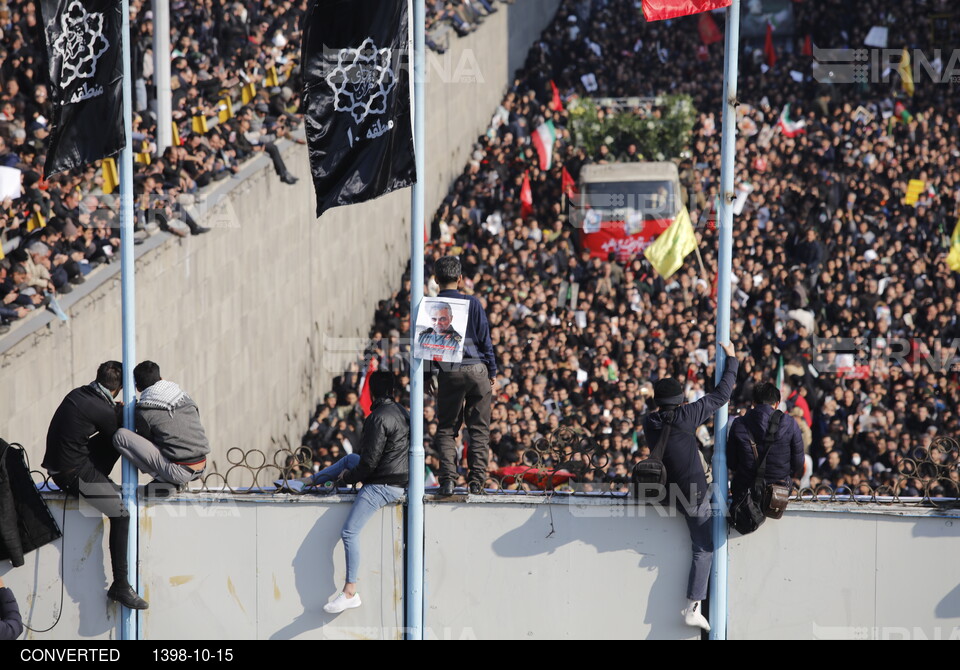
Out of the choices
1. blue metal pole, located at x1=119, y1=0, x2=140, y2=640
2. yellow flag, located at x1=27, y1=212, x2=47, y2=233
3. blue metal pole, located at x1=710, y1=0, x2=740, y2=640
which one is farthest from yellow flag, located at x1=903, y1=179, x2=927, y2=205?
blue metal pole, located at x1=119, y1=0, x2=140, y2=640

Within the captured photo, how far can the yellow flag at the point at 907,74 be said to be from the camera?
32500mm

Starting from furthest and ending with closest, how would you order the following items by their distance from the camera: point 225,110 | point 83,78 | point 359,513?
point 225,110
point 83,78
point 359,513

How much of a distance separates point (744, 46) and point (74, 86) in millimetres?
29443

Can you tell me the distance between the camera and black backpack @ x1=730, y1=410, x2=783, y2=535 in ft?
35.1

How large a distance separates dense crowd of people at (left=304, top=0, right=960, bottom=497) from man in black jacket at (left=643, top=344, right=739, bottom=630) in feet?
2.15

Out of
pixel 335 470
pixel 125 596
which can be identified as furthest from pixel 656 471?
pixel 125 596

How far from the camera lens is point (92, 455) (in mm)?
11289

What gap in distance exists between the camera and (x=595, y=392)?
62.7ft

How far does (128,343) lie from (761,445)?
4.73m

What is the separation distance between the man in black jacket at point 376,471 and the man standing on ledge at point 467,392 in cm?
37

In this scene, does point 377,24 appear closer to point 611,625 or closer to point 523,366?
point 611,625

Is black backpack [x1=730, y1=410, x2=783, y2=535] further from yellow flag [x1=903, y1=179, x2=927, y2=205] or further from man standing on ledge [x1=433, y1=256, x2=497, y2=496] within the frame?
yellow flag [x1=903, y1=179, x2=927, y2=205]

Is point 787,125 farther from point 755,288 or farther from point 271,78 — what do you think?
point 271,78

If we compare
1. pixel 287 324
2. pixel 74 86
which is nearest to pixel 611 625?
pixel 74 86
